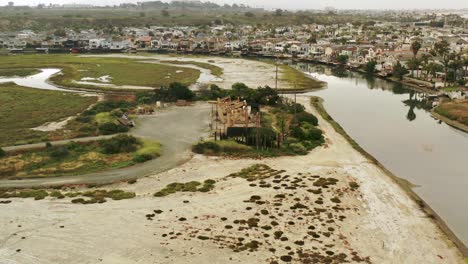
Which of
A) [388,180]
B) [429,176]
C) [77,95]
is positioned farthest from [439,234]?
[77,95]

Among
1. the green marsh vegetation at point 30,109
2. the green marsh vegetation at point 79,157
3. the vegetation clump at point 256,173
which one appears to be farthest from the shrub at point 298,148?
the green marsh vegetation at point 30,109

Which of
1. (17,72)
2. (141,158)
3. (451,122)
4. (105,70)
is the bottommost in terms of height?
(141,158)

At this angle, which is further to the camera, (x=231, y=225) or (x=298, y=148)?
(x=298, y=148)

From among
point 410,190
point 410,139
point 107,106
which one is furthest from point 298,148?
point 107,106

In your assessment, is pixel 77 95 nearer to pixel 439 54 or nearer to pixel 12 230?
pixel 12 230

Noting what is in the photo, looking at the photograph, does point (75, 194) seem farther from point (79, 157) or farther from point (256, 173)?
point (256, 173)

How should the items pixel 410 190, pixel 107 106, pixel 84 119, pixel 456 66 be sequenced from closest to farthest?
pixel 410 190
pixel 84 119
pixel 107 106
pixel 456 66
